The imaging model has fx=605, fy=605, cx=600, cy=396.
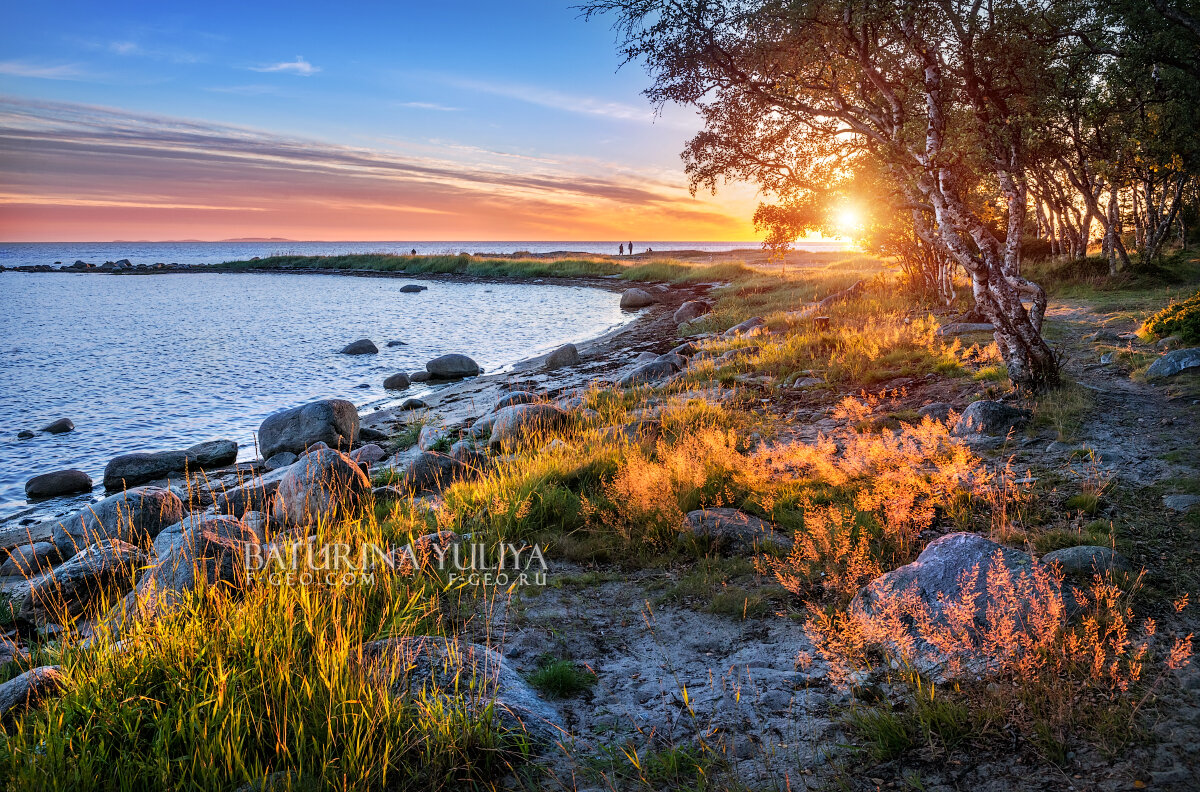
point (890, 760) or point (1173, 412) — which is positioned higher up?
point (1173, 412)

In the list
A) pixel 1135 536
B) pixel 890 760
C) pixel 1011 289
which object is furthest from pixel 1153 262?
pixel 890 760

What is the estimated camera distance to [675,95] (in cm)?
1336

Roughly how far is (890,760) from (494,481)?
5213 mm

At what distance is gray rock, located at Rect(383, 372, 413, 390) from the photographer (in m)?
19.3

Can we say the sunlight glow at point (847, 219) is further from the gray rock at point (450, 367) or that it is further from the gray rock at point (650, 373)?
the gray rock at point (450, 367)

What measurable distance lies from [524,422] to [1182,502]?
8.50 meters

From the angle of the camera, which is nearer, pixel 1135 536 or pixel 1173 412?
pixel 1135 536

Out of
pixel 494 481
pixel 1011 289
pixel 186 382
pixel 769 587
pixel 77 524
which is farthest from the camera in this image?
pixel 186 382

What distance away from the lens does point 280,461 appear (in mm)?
12594

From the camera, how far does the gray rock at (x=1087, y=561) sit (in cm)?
440

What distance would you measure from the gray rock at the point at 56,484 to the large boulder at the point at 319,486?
603cm

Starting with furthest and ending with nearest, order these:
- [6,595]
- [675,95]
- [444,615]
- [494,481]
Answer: [675,95] < [494,481] < [6,595] < [444,615]

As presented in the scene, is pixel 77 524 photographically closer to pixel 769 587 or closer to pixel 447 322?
pixel 769 587

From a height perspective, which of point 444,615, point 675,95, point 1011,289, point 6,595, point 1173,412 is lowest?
point 6,595
